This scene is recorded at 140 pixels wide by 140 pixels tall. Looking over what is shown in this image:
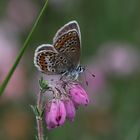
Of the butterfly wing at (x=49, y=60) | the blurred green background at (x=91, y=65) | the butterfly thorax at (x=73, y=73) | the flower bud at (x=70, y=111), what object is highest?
the butterfly wing at (x=49, y=60)

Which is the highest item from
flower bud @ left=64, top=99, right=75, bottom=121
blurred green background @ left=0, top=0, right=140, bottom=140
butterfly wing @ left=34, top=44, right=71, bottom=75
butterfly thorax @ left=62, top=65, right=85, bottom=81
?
butterfly wing @ left=34, top=44, right=71, bottom=75

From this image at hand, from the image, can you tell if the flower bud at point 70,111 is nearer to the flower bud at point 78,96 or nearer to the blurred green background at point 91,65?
the flower bud at point 78,96

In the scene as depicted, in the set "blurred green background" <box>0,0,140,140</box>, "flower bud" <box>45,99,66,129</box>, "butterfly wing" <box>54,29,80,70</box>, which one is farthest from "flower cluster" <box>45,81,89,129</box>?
"blurred green background" <box>0,0,140,140</box>

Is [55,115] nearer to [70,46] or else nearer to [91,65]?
[70,46]

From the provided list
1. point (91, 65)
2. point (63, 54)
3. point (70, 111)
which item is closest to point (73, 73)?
point (63, 54)

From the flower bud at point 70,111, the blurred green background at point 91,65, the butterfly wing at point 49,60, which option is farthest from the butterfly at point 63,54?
the blurred green background at point 91,65

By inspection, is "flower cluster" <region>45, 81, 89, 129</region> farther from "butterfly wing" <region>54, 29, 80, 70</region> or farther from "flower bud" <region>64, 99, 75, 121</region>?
"butterfly wing" <region>54, 29, 80, 70</region>
